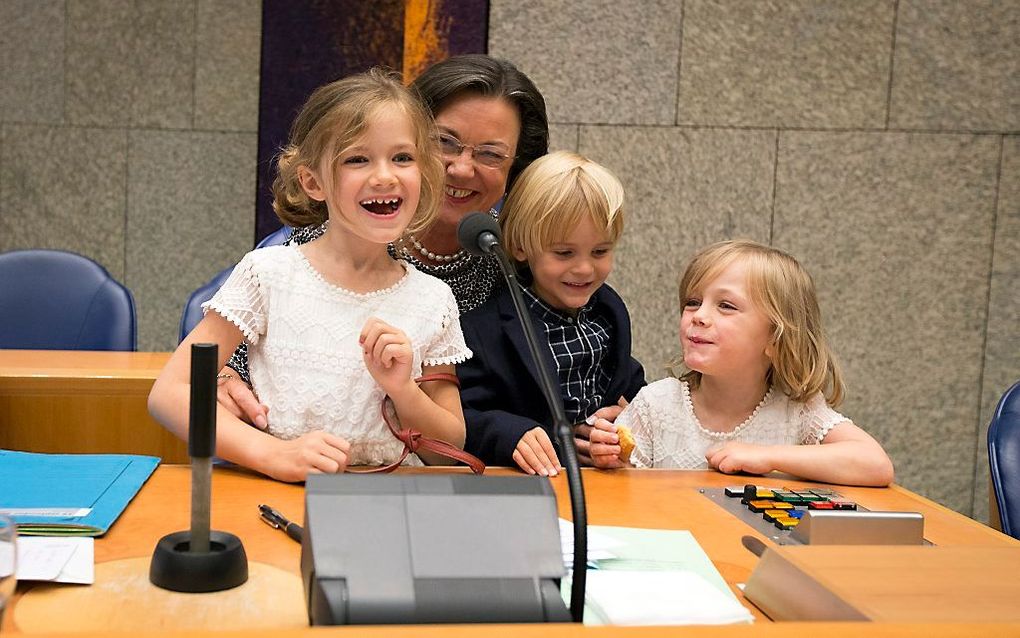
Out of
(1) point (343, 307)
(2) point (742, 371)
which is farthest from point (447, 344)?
(2) point (742, 371)

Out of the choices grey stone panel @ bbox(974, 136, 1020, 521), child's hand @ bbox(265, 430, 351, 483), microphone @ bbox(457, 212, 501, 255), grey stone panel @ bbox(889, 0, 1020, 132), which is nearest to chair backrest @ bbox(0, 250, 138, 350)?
child's hand @ bbox(265, 430, 351, 483)

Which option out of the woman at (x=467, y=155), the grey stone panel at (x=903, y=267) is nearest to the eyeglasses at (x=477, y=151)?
the woman at (x=467, y=155)

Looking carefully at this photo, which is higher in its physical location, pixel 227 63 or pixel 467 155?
pixel 227 63

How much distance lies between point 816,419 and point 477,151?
817mm

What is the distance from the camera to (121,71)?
4070mm

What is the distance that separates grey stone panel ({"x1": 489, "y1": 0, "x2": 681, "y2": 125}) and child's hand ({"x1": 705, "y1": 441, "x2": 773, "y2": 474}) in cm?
188

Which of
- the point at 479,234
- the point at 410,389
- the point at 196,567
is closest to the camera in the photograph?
the point at 196,567

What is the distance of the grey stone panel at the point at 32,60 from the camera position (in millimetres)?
4055

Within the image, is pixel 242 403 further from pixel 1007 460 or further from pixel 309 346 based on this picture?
pixel 1007 460

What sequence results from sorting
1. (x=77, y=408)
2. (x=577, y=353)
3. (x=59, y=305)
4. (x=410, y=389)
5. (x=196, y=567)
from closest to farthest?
1. (x=196, y=567)
2. (x=410, y=389)
3. (x=577, y=353)
4. (x=77, y=408)
5. (x=59, y=305)

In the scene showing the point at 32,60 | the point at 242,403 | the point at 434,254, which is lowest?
the point at 242,403

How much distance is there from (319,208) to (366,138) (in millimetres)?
357

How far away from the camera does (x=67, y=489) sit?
1368 mm

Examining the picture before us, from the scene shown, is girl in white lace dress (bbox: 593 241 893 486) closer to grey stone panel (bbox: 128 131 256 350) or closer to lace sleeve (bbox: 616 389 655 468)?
lace sleeve (bbox: 616 389 655 468)
